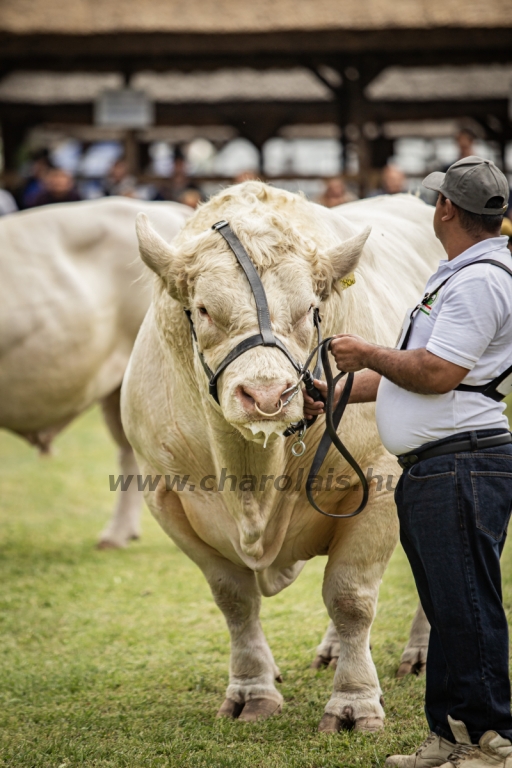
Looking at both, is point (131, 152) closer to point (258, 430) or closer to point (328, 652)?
point (328, 652)

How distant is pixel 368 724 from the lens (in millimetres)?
3389

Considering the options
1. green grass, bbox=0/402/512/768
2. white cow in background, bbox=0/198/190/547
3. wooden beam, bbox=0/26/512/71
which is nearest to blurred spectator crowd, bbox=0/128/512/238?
wooden beam, bbox=0/26/512/71

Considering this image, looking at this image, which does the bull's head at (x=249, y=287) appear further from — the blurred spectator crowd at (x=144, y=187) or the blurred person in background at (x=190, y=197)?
the blurred person in background at (x=190, y=197)

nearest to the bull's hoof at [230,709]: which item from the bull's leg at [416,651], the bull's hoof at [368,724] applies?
the bull's hoof at [368,724]

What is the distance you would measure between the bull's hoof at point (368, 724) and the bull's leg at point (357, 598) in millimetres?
27

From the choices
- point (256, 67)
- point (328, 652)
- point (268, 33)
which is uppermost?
point (268, 33)

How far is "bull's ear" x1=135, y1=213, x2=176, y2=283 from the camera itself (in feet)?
10.6

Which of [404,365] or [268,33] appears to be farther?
[268,33]

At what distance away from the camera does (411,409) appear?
2.86 metres

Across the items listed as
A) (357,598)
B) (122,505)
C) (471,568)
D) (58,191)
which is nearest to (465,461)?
(471,568)

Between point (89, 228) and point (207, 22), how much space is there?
6.33 metres

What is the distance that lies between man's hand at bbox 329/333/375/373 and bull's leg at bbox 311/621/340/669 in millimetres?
1773

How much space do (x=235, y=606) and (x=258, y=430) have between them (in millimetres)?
1240

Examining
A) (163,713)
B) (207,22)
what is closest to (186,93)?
(207,22)
